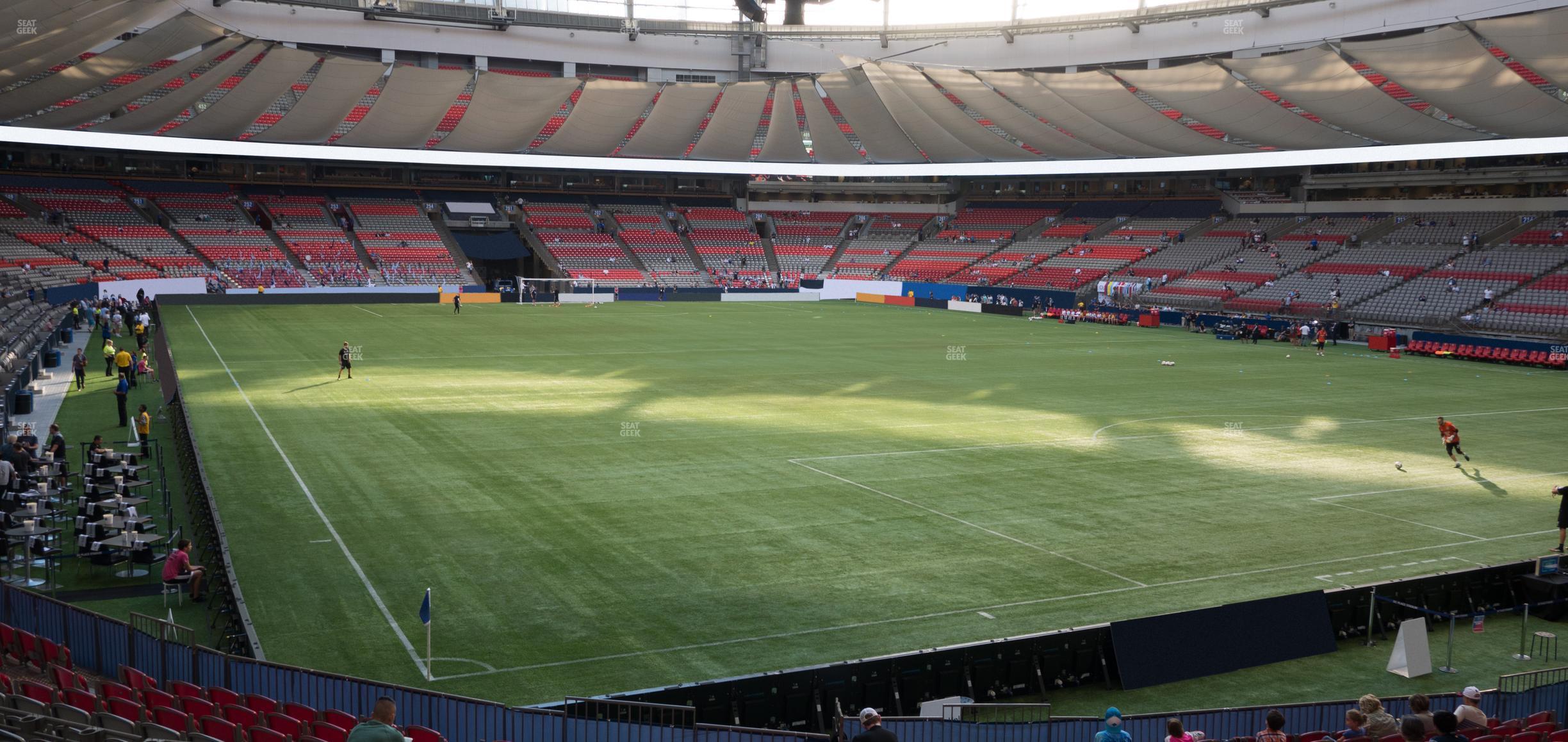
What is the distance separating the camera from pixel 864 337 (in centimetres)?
5747

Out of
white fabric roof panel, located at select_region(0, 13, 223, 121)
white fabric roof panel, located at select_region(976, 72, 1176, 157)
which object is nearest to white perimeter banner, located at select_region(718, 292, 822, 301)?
white fabric roof panel, located at select_region(976, 72, 1176, 157)

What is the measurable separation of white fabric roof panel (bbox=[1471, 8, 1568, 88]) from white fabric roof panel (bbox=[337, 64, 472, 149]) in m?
68.1

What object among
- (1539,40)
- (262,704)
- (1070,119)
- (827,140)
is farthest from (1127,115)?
(262,704)

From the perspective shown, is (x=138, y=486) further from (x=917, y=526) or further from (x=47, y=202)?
(x=47, y=202)

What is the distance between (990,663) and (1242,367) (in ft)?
122

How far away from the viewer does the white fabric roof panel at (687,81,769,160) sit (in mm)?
94312

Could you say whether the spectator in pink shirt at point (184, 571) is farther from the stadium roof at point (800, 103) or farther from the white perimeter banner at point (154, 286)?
the white perimeter banner at point (154, 286)

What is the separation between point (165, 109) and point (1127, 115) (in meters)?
62.5

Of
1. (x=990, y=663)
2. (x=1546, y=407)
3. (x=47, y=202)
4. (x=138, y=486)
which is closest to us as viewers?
(x=990, y=663)

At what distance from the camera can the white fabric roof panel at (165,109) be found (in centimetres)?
7181

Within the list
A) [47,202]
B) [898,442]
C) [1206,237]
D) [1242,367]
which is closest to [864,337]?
[1242,367]

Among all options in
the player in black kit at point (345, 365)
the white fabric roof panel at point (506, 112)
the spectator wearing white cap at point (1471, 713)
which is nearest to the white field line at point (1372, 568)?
the spectator wearing white cap at point (1471, 713)

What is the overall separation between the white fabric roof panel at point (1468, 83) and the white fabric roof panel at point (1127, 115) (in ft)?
35.8

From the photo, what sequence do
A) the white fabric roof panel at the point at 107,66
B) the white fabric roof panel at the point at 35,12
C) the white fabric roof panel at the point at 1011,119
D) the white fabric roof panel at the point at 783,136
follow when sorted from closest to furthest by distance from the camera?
the white fabric roof panel at the point at 35,12, the white fabric roof panel at the point at 107,66, the white fabric roof panel at the point at 1011,119, the white fabric roof panel at the point at 783,136
